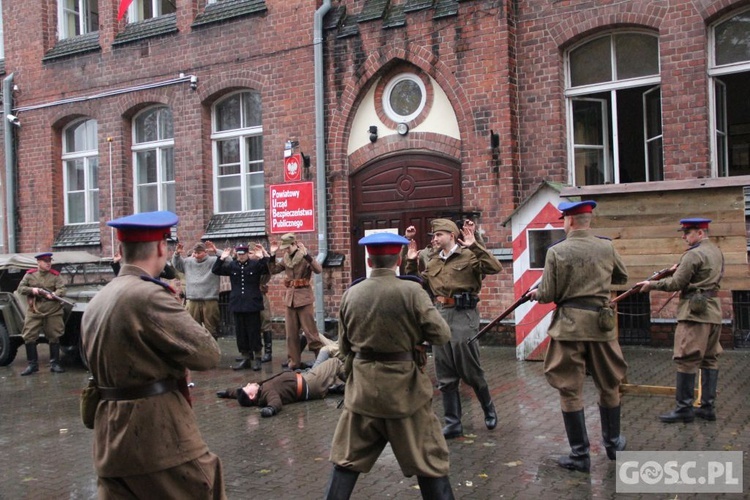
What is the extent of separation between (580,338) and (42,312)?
8.81m

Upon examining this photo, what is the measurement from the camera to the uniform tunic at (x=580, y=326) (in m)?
6.05

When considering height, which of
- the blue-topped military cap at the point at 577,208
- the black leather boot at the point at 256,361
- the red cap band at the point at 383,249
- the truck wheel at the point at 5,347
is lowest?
the black leather boot at the point at 256,361

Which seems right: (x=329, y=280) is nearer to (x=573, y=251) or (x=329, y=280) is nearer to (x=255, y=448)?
(x=255, y=448)

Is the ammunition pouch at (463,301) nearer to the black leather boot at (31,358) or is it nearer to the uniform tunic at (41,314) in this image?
the uniform tunic at (41,314)

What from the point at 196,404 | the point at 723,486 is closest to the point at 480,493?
the point at 723,486

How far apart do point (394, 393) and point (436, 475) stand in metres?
0.51

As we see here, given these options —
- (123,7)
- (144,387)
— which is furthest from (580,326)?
(123,7)

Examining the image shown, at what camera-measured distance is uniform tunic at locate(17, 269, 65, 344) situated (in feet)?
39.3

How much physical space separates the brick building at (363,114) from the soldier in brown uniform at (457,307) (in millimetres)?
2485

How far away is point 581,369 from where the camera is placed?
20.0 ft

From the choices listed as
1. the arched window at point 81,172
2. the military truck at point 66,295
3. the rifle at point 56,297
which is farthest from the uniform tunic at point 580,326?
the arched window at point 81,172

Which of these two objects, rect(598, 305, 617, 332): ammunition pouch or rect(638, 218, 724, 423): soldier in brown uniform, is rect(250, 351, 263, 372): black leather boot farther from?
rect(598, 305, 617, 332): ammunition pouch

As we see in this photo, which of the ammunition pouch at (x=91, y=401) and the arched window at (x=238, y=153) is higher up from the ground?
the arched window at (x=238, y=153)

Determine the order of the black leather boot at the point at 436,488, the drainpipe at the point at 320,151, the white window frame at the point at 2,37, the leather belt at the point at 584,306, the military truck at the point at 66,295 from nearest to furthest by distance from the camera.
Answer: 1. the black leather boot at the point at 436,488
2. the leather belt at the point at 584,306
3. the military truck at the point at 66,295
4. the drainpipe at the point at 320,151
5. the white window frame at the point at 2,37
